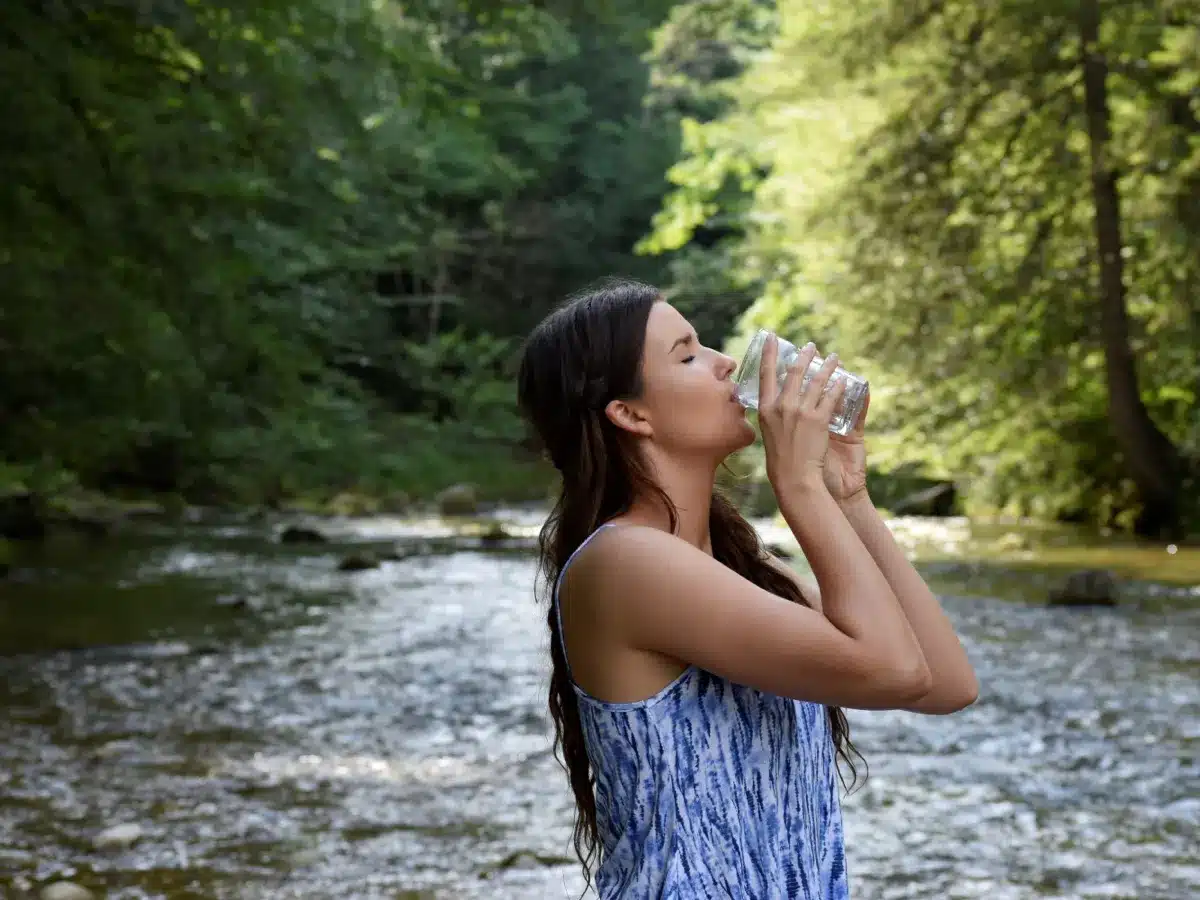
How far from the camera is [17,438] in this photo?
38.5 ft

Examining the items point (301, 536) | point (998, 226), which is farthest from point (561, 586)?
point (301, 536)

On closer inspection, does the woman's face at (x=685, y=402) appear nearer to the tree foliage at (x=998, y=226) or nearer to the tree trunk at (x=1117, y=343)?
the tree foliage at (x=998, y=226)

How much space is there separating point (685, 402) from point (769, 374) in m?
0.14

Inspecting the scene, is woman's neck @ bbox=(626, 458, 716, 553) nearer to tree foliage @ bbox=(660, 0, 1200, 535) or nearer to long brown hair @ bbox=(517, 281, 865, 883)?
long brown hair @ bbox=(517, 281, 865, 883)

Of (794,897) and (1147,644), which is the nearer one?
(794,897)

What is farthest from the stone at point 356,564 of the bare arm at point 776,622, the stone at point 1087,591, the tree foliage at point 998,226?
Answer: the bare arm at point 776,622

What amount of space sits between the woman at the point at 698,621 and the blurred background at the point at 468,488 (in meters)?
0.42

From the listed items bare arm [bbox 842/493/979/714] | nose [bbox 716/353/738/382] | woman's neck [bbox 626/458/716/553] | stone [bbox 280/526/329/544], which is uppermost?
nose [bbox 716/353/738/382]

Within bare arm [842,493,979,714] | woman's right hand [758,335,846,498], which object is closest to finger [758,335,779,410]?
woman's right hand [758,335,846,498]

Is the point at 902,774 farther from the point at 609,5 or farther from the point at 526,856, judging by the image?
the point at 609,5

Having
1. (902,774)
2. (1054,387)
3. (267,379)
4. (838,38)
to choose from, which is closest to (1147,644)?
(902,774)

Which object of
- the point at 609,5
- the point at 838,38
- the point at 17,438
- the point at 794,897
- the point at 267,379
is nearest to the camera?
the point at 794,897

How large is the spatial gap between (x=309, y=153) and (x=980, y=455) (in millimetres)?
10475

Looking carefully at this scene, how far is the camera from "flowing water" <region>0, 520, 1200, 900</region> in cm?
477
